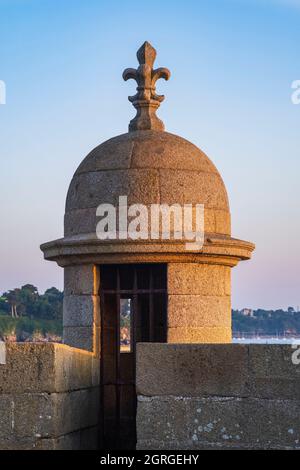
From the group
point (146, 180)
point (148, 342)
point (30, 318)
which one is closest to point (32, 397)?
point (148, 342)

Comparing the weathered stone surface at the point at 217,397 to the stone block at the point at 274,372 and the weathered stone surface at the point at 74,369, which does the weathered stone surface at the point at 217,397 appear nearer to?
the stone block at the point at 274,372

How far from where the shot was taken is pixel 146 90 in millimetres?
11094

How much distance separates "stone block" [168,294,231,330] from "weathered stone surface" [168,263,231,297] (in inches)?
2.4

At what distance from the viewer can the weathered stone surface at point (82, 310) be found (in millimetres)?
10422

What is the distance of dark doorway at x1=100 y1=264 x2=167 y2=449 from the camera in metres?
10.5

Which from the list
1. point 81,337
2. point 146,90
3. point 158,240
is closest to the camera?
point 158,240

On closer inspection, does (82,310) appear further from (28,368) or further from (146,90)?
(146,90)

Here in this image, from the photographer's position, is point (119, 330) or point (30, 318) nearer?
point (119, 330)

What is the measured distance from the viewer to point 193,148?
10852 millimetres

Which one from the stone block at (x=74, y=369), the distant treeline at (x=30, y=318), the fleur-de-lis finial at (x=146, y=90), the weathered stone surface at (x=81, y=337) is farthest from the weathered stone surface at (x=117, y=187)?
the distant treeline at (x=30, y=318)

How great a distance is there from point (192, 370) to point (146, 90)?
3.76 metres

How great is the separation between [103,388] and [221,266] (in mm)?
1718

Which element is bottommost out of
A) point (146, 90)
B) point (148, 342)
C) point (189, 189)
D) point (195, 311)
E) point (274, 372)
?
point (274, 372)

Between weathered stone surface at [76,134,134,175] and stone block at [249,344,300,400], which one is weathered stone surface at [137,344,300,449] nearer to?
stone block at [249,344,300,400]
